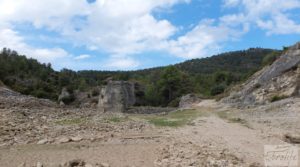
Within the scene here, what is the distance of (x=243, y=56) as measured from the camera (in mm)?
120750

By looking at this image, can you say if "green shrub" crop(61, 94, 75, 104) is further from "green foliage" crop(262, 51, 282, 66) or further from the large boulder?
"green foliage" crop(262, 51, 282, 66)

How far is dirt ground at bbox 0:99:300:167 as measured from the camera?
434 inches

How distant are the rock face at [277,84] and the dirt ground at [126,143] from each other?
1368 centimetres

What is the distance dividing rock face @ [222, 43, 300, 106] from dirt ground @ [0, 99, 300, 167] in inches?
539

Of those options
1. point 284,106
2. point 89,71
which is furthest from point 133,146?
point 89,71

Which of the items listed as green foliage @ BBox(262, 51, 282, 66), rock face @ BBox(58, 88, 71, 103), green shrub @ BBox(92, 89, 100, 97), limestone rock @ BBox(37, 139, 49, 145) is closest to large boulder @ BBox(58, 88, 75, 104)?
rock face @ BBox(58, 88, 71, 103)

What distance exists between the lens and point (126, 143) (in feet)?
46.1

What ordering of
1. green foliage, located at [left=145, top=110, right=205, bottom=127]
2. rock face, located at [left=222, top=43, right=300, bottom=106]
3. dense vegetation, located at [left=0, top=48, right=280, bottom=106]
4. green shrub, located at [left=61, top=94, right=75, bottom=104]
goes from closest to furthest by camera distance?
green foliage, located at [left=145, top=110, right=205, bottom=127] → rock face, located at [left=222, top=43, right=300, bottom=106] → dense vegetation, located at [left=0, top=48, right=280, bottom=106] → green shrub, located at [left=61, top=94, right=75, bottom=104]

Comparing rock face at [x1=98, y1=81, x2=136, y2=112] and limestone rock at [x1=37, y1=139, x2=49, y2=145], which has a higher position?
rock face at [x1=98, y1=81, x2=136, y2=112]

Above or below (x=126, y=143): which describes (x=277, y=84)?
above

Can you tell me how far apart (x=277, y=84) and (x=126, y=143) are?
83.0ft

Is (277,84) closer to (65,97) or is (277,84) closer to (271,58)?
(271,58)

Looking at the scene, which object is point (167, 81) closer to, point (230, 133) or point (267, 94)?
point (267, 94)

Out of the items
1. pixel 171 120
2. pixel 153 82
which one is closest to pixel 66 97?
pixel 153 82
